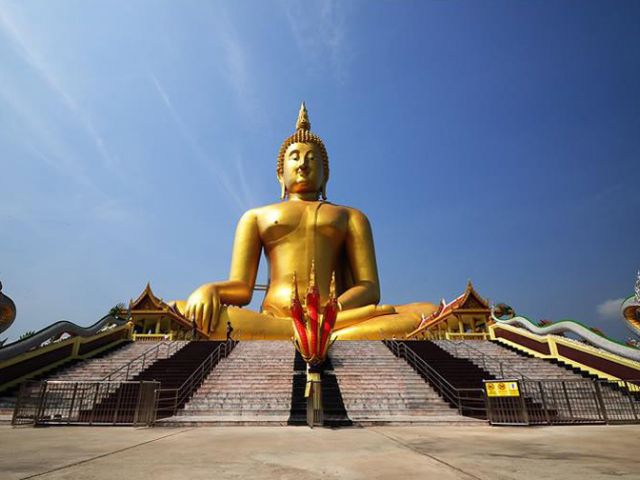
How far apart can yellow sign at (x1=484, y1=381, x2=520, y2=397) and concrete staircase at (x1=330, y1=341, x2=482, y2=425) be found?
61cm

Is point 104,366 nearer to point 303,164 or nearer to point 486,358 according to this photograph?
point 486,358

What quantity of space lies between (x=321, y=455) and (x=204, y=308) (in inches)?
534

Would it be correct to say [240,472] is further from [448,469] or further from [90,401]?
[90,401]

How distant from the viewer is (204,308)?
16219 millimetres

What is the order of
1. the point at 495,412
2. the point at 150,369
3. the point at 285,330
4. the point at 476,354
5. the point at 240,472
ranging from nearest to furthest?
the point at 240,472 → the point at 495,412 → the point at 150,369 → the point at 476,354 → the point at 285,330

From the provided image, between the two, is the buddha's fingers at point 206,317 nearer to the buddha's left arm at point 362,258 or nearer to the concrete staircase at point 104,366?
the concrete staircase at point 104,366

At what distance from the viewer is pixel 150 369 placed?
10.4 meters

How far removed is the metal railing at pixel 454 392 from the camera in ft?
25.6

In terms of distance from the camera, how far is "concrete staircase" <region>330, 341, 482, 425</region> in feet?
23.7

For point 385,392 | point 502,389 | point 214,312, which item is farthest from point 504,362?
point 214,312

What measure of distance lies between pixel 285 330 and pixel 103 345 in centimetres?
708

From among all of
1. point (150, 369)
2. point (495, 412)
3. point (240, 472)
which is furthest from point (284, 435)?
point (150, 369)

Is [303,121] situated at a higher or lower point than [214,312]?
higher

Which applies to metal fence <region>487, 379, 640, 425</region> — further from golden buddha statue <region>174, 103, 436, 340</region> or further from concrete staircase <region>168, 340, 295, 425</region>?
→ golden buddha statue <region>174, 103, 436, 340</region>
